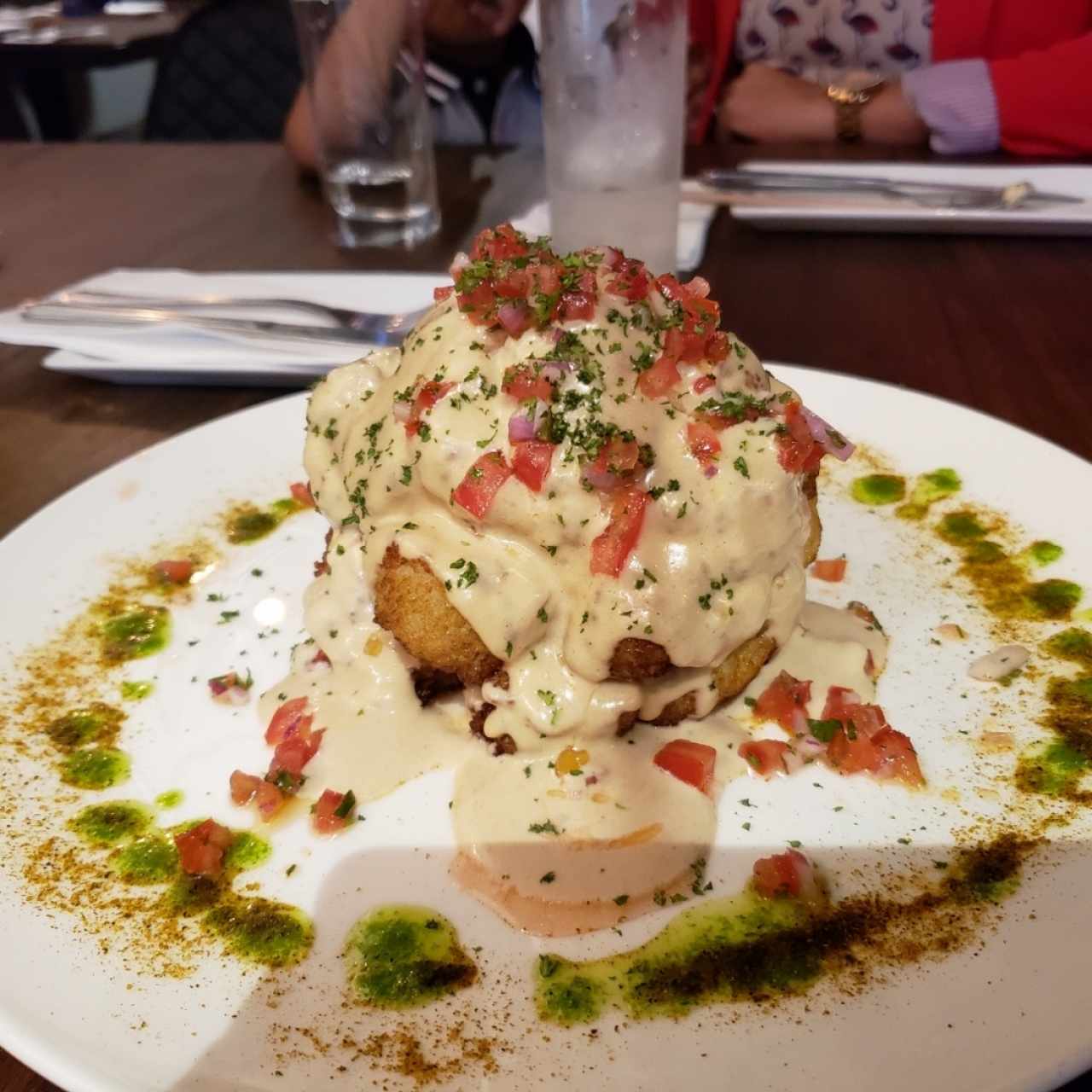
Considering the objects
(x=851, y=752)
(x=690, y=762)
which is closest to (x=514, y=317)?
(x=690, y=762)

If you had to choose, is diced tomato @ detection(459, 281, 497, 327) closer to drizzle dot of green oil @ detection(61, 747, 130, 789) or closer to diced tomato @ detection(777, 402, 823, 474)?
diced tomato @ detection(777, 402, 823, 474)

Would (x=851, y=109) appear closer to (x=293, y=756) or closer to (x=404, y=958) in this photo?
(x=293, y=756)

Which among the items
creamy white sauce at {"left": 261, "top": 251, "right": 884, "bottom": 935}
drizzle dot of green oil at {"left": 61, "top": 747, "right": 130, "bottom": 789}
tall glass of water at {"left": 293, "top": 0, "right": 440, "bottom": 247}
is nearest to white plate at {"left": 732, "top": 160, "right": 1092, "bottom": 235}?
tall glass of water at {"left": 293, "top": 0, "right": 440, "bottom": 247}

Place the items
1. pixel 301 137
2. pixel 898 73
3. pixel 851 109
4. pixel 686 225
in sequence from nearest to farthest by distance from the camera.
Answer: pixel 686 225 < pixel 301 137 < pixel 851 109 < pixel 898 73

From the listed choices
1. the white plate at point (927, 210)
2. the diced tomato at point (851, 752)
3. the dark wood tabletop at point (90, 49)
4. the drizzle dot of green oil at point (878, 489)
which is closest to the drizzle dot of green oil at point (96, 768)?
the diced tomato at point (851, 752)

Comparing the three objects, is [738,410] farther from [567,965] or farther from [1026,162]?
[1026,162]

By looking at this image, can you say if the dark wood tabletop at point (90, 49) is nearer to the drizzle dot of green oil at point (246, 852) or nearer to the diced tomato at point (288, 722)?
the diced tomato at point (288, 722)
